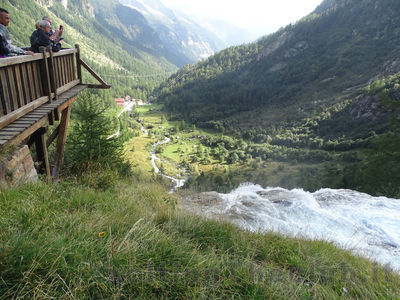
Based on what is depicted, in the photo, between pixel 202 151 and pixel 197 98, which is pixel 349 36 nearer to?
pixel 197 98

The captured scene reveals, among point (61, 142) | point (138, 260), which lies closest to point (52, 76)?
point (61, 142)

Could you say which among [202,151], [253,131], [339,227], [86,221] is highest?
[86,221]

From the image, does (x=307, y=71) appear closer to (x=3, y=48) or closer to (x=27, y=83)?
(x=27, y=83)

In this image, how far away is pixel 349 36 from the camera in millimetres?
164500

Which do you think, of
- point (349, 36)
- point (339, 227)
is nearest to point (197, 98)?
point (349, 36)

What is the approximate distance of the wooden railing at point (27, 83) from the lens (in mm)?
4668

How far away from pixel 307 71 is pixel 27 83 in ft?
593

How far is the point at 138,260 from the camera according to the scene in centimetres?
252

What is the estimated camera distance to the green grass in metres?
2.09

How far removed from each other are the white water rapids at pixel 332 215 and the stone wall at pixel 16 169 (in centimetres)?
379

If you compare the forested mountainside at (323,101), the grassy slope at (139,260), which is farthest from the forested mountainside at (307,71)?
the grassy slope at (139,260)

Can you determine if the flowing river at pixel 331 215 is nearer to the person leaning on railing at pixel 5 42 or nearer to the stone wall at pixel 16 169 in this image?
the stone wall at pixel 16 169

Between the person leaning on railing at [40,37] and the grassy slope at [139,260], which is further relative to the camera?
the person leaning on railing at [40,37]

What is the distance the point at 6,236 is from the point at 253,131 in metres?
117
